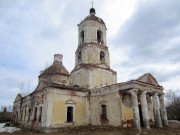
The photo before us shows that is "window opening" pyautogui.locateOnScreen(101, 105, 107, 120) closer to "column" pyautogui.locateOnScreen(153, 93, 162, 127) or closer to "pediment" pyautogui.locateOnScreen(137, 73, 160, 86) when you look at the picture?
"pediment" pyautogui.locateOnScreen(137, 73, 160, 86)

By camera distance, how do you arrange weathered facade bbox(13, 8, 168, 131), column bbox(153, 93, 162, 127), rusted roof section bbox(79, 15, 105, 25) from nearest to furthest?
1. weathered facade bbox(13, 8, 168, 131)
2. column bbox(153, 93, 162, 127)
3. rusted roof section bbox(79, 15, 105, 25)

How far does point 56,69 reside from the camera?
25266 mm

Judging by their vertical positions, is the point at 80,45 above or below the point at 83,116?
above

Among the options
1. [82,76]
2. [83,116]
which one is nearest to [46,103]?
[83,116]

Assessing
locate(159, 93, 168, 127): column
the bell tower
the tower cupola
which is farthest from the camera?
the tower cupola

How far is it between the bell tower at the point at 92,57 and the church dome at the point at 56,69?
5.57ft

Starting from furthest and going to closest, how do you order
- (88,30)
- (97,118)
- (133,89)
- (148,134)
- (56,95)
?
(88,30), (97,118), (56,95), (133,89), (148,134)

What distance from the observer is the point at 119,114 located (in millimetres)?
17750

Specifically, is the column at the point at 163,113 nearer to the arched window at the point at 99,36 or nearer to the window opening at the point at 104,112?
the window opening at the point at 104,112

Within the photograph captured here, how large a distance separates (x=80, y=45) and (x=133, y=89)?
11201 mm

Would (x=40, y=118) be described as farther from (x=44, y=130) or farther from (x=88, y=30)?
(x=88, y=30)

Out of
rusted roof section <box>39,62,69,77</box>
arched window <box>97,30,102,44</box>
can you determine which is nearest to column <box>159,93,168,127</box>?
arched window <box>97,30,102,44</box>

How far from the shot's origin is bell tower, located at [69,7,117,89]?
73.8ft

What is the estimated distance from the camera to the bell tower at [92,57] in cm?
2248
